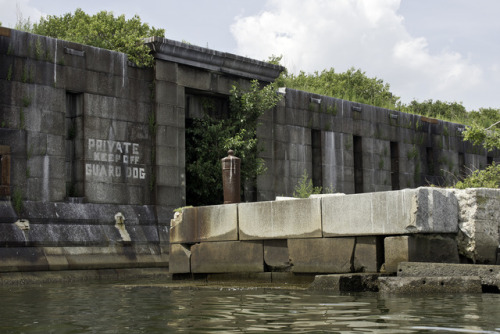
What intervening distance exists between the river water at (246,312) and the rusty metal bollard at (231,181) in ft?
11.7

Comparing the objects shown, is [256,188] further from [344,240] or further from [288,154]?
[344,240]

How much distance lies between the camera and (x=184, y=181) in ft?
54.7

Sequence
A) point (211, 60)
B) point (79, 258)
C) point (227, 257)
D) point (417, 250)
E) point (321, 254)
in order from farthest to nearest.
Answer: point (211, 60) → point (79, 258) → point (227, 257) → point (321, 254) → point (417, 250)

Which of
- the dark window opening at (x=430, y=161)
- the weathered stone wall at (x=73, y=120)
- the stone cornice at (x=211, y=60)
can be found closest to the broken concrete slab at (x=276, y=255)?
the weathered stone wall at (x=73, y=120)

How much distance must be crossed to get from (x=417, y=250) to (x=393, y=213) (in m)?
0.57

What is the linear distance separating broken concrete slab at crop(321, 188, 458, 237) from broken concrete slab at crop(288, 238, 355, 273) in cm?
14

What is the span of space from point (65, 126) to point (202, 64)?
12.5 ft

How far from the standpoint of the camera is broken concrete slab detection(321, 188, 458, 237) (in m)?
9.55

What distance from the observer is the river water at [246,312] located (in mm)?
5605

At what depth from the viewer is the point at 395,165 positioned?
23.6 meters

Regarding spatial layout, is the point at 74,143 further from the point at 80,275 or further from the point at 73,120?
the point at 80,275

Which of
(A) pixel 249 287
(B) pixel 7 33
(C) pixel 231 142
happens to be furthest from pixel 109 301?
(C) pixel 231 142

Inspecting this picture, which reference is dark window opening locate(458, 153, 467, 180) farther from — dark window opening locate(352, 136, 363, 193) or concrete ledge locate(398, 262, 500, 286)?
concrete ledge locate(398, 262, 500, 286)

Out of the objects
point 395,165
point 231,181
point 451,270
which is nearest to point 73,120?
point 231,181
